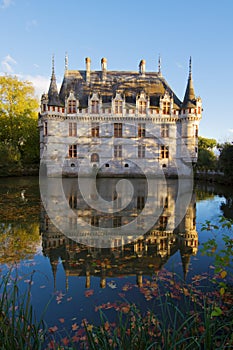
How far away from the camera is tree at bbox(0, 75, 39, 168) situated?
94.8 feet

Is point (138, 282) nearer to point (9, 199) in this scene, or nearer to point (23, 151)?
point (9, 199)

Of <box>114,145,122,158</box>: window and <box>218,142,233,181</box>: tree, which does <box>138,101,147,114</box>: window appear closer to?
<box>114,145,122,158</box>: window

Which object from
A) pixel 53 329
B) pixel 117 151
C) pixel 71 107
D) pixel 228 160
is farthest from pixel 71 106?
pixel 53 329

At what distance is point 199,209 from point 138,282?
6.64 meters

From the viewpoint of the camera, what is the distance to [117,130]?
1005 inches

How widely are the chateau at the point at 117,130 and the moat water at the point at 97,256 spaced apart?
16212mm

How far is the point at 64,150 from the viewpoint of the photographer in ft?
81.1

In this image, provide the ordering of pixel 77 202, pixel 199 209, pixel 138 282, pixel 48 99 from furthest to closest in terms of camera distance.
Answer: pixel 48 99
pixel 77 202
pixel 199 209
pixel 138 282

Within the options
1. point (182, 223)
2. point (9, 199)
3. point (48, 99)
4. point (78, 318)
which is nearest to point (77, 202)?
point (9, 199)

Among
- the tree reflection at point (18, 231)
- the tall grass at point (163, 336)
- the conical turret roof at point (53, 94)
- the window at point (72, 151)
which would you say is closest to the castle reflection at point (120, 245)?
the tree reflection at point (18, 231)

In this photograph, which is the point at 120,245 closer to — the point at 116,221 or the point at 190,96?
the point at 116,221

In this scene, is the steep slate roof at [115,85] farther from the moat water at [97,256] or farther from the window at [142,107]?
the moat water at [97,256]

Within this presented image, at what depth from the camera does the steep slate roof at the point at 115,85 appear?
1032 inches

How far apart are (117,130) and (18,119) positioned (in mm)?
13535
